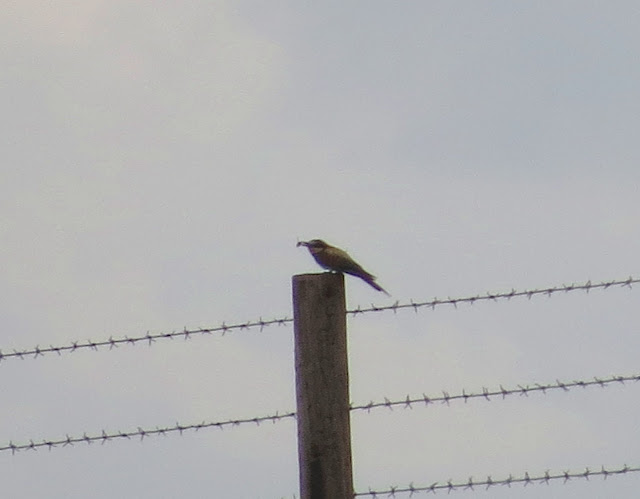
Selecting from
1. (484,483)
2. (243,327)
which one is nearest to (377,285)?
(243,327)

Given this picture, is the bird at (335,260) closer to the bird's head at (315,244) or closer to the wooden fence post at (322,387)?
the bird's head at (315,244)

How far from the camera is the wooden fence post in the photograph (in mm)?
5590

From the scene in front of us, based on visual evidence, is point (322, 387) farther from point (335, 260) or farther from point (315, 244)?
point (315, 244)

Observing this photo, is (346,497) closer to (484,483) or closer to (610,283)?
(484,483)

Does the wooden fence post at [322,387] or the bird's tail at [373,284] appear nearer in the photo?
the wooden fence post at [322,387]

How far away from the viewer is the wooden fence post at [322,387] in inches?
220

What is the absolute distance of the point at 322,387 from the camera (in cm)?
566

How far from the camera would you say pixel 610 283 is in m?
6.52

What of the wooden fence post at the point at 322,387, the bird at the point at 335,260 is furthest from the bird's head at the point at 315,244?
Result: the wooden fence post at the point at 322,387

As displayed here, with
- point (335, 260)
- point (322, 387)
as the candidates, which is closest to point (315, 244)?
point (335, 260)

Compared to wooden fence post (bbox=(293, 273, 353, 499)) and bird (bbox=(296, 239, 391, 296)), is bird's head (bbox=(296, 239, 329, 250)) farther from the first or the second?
wooden fence post (bbox=(293, 273, 353, 499))

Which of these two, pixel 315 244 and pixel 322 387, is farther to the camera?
pixel 315 244

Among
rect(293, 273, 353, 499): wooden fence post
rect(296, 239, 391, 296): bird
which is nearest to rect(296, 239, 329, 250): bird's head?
rect(296, 239, 391, 296): bird

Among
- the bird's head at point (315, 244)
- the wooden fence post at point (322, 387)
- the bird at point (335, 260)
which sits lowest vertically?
the wooden fence post at point (322, 387)
